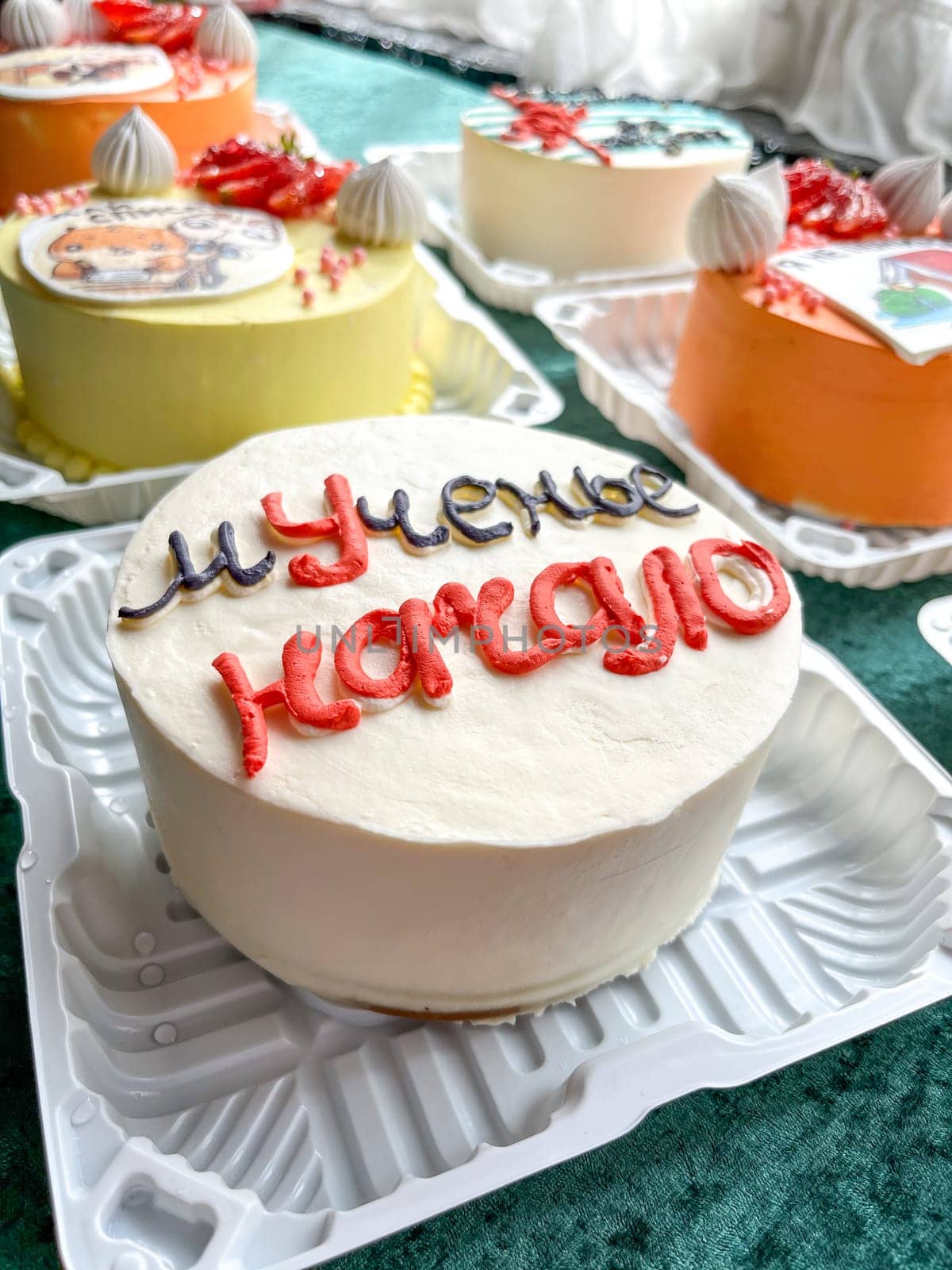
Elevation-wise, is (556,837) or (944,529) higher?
(556,837)

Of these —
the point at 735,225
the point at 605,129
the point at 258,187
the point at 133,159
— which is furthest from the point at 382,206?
the point at 605,129

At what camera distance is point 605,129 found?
288 centimetres

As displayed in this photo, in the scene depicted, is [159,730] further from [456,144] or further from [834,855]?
[456,144]

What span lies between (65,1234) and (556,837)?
1.86 feet

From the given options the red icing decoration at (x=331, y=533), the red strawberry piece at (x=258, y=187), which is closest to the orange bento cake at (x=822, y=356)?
the red strawberry piece at (x=258, y=187)

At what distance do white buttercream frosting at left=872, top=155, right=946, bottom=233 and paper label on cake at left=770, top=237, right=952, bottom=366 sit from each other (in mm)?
78

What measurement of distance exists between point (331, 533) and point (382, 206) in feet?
3.49

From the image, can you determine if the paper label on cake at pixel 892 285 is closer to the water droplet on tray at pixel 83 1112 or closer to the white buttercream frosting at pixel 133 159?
the white buttercream frosting at pixel 133 159

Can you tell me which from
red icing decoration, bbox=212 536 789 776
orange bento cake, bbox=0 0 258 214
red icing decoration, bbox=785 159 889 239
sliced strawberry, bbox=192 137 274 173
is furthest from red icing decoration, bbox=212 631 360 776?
orange bento cake, bbox=0 0 258 214

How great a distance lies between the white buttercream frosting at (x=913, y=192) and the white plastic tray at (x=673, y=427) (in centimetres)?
50

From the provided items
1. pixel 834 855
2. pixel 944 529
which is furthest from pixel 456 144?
pixel 834 855

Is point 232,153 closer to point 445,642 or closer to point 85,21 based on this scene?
point 85,21

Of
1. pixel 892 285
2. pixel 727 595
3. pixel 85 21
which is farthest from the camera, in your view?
pixel 85 21

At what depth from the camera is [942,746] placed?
1.87 meters
